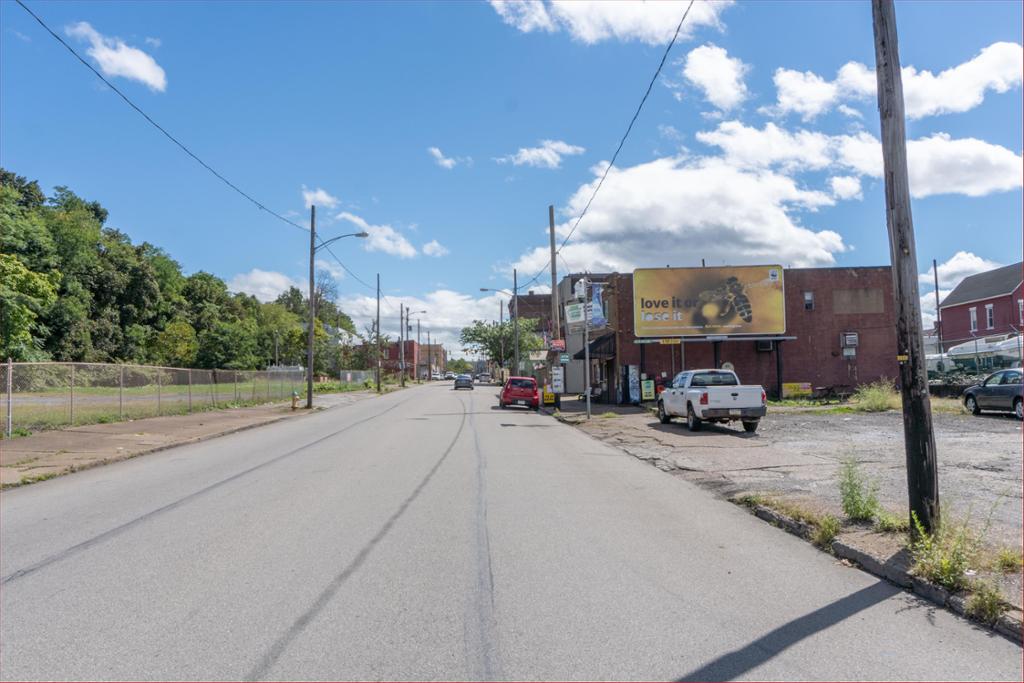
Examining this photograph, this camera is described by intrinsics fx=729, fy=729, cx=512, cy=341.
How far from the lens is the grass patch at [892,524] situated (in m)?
7.03

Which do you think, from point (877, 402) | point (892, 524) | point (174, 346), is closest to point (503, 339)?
point (174, 346)

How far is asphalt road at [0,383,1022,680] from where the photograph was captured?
4223 mm

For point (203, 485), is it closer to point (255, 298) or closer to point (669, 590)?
point (669, 590)

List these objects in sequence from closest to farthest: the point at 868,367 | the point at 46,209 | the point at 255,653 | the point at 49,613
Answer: the point at 255,653 → the point at 49,613 → the point at 868,367 → the point at 46,209

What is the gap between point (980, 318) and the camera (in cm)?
5244

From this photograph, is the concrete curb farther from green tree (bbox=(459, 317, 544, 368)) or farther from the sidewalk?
green tree (bbox=(459, 317, 544, 368))

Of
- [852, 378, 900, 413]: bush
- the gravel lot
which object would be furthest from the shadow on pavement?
[852, 378, 900, 413]: bush

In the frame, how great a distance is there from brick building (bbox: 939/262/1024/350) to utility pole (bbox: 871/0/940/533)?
45372 mm

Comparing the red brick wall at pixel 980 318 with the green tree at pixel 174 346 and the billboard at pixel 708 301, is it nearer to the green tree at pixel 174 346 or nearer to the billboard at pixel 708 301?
the billboard at pixel 708 301

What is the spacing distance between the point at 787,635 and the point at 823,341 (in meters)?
34.3

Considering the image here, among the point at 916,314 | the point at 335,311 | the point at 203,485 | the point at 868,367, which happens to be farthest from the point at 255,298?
the point at 916,314

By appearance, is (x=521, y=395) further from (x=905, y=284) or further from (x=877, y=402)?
(x=905, y=284)

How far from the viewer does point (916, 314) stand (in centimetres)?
661

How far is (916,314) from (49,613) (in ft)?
24.2
